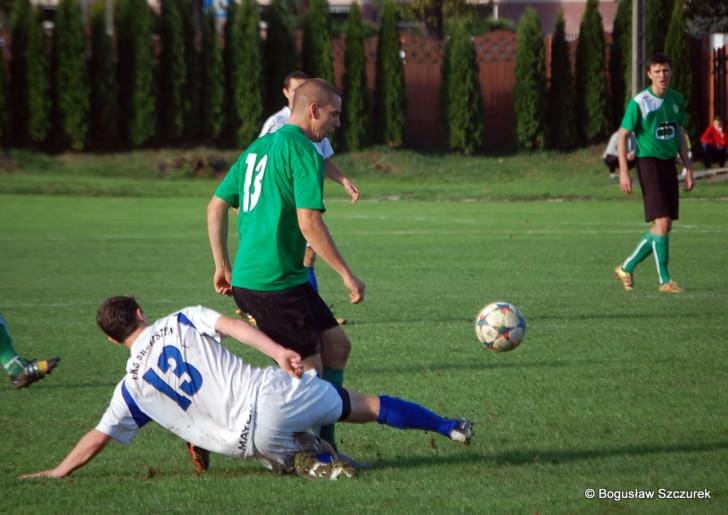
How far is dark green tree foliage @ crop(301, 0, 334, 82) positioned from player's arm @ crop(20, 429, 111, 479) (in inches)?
1309

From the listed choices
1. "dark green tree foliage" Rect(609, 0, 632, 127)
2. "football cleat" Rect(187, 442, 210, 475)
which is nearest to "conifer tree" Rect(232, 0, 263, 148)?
"dark green tree foliage" Rect(609, 0, 632, 127)

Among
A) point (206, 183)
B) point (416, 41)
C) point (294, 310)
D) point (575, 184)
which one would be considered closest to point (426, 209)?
point (575, 184)

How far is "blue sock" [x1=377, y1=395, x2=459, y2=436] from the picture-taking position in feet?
21.4

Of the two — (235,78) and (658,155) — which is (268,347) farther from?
(235,78)

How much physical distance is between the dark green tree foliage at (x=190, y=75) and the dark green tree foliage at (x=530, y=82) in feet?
30.5

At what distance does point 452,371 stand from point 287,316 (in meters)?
2.91

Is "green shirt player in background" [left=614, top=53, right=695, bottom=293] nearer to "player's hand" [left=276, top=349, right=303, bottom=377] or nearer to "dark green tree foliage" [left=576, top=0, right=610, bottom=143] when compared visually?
"player's hand" [left=276, top=349, right=303, bottom=377]

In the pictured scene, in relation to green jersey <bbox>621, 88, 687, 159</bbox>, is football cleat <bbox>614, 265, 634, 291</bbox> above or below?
below

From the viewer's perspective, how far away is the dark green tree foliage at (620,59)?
37750mm

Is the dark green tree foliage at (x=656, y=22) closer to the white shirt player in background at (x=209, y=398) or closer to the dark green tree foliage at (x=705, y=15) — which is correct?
the dark green tree foliage at (x=705, y=15)

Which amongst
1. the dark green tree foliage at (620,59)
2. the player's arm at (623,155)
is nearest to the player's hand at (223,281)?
the player's arm at (623,155)

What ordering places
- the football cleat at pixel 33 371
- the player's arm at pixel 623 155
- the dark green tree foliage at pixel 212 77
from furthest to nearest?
the dark green tree foliage at pixel 212 77 → the player's arm at pixel 623 155 → the football cleat at pixel 33 371

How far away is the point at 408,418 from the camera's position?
652 centimetres

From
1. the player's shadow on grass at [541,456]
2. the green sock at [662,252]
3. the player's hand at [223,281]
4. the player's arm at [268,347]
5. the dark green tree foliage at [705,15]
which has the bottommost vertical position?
the green sock at [662,252]
